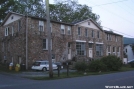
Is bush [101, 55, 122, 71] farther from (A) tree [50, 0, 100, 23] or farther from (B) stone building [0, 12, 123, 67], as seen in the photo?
(A) tree [50, 0, 100, 23]

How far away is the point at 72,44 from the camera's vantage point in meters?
37.4

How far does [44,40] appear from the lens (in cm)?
3316

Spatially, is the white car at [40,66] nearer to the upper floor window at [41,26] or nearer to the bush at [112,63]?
the upper floor window at [41,26]

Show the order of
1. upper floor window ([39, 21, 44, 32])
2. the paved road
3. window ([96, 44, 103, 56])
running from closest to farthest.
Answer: the paved road < upper floor window ([39, 21, 44, 32]) < window ([96, 44, 103, 56])

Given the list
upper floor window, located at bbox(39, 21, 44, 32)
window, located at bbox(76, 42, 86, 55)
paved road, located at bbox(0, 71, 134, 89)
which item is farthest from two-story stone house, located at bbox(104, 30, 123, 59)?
paved road, located at bbox(0, 71, 134, 89)

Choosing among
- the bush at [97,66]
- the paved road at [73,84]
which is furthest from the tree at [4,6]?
the paved road at [73,84]

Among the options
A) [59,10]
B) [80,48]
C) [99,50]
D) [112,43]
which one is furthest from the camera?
[59,10]

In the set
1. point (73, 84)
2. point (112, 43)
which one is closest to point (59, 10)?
point (112, 43)

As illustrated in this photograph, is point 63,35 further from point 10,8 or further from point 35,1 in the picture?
point 35,1

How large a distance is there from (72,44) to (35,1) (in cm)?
2247

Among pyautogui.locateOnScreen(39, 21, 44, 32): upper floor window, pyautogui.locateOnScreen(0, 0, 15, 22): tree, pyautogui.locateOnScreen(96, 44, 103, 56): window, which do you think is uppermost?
pyautogui.locateOnScreen(0, 0, 15, 22): tree

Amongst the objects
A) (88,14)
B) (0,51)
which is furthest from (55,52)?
(88,14)

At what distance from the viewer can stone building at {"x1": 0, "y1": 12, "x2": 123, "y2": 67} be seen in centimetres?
3117

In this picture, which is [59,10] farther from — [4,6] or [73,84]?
[73,84]
